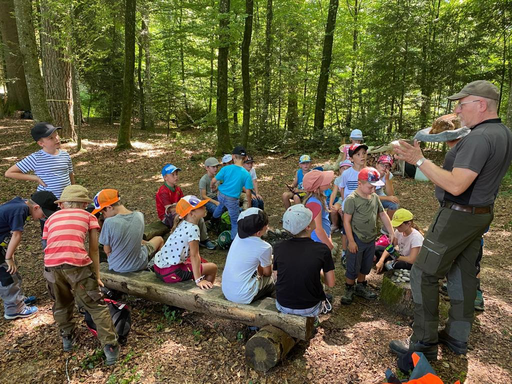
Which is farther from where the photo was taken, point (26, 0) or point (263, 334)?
point (26, 0)

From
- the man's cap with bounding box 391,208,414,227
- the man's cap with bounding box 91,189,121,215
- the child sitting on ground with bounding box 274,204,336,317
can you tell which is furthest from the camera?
the man's cap with bounding box 391,208,414,227

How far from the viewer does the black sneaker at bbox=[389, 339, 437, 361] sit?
278 centimetres

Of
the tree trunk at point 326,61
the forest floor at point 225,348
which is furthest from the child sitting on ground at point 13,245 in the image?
the tree trunk at point 326,61

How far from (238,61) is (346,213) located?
55.4 ft

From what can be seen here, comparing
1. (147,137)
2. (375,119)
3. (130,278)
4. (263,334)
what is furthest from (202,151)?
(263,334)

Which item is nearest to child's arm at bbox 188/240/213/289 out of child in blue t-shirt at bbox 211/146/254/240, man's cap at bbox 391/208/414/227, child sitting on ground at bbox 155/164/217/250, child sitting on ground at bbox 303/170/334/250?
child sitting on ground at bbox 303/170/334/250

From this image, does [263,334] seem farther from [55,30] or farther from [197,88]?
[197,88]

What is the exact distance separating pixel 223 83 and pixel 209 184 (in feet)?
20.7

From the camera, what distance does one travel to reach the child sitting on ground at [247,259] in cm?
315

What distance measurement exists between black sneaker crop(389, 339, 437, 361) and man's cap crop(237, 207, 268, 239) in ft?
5.57

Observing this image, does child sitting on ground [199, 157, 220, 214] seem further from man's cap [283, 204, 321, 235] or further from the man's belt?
the man's belt

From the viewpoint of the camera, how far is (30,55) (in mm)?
8297

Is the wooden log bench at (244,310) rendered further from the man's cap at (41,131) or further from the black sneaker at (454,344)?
the man's cap at (41,131)

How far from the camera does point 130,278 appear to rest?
12.4ft
